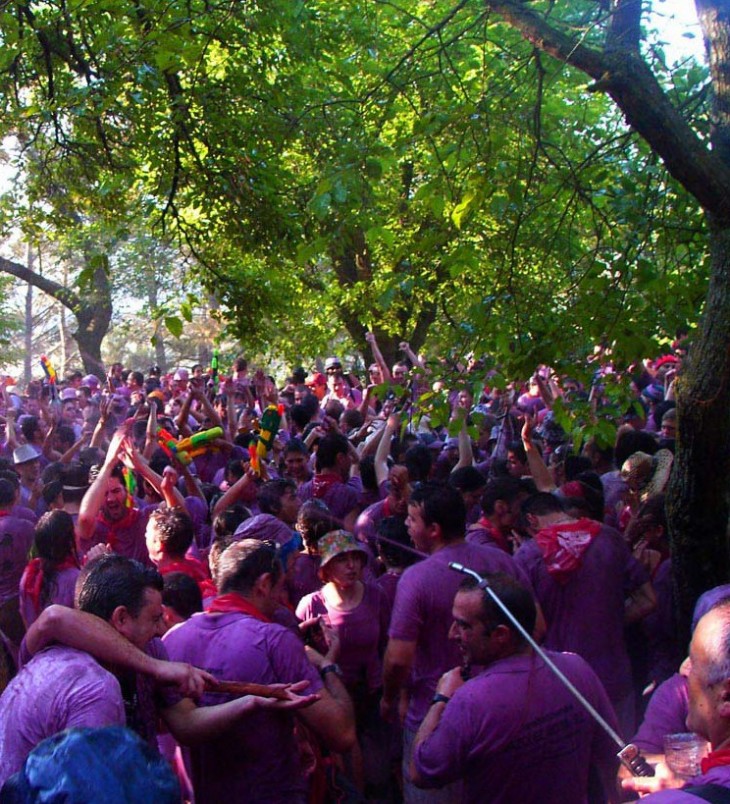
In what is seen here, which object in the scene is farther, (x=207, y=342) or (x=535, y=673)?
(x=207, y=342)

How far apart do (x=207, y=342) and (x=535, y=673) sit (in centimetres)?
4822

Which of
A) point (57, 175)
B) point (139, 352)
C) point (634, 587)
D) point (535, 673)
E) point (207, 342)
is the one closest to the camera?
point (535, 673)

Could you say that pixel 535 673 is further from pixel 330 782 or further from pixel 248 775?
pixel 330 782

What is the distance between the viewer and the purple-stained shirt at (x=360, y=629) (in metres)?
5.45

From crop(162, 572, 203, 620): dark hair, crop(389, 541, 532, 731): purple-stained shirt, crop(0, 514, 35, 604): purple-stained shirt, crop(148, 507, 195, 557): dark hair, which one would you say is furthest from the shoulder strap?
crop(0, 514, 35, 604): purple-stained shirt

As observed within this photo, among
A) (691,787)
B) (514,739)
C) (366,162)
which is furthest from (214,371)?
(691,787)

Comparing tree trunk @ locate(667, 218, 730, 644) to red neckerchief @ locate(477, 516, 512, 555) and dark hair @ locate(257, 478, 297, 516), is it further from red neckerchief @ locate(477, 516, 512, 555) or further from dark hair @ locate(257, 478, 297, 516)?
dark hair @ locate(257, 478, 297, 516)

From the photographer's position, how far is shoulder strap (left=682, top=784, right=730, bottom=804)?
2203mm

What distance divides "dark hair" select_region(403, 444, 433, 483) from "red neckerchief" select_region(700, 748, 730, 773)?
5237 millimetres

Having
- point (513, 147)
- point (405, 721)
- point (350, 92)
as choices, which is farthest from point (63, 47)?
point (405, 721)

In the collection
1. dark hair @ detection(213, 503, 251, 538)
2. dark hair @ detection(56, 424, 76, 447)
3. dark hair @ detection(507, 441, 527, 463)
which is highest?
dark hair @ detection(56, 424, 76, 447)

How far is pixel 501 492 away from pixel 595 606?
3.54 feet

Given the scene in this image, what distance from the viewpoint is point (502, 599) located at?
12.4 feet

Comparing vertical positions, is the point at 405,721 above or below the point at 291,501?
below
